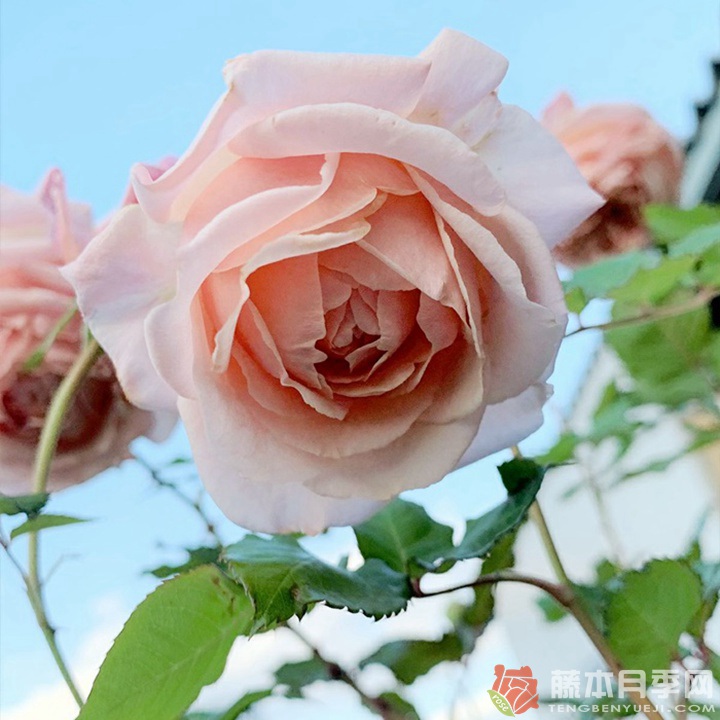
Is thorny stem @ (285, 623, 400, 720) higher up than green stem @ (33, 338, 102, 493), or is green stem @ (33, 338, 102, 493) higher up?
green stem @ (33, 338, 102, 493)

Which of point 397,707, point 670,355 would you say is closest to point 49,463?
point 397,707

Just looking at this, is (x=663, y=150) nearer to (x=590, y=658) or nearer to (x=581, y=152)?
(x=581, y=152)

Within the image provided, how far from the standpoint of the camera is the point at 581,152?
21.0 inches

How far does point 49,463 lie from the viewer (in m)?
0.30

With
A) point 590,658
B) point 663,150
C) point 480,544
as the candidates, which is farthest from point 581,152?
point 590,658

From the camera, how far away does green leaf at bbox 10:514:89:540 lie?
277mm

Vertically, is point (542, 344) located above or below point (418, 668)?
above

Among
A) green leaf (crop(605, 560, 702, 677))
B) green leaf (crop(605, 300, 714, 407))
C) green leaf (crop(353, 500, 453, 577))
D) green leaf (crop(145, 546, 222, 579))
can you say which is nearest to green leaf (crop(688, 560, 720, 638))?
green leaf (crop(605, 560, 702, 677))

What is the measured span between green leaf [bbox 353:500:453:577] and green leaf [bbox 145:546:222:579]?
6cm

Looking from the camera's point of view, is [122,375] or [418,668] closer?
[122,375]

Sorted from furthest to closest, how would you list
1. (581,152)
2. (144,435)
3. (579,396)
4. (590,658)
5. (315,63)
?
(579,396), (590,658), (581,152), (144,435), (315,63)

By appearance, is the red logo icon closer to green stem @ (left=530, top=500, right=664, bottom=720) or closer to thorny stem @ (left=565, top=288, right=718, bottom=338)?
green stem @ (left=530, top=500, right=664, bottom=720)

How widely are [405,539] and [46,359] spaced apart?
0.17 meters

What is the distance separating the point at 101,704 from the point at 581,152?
1.46ft
